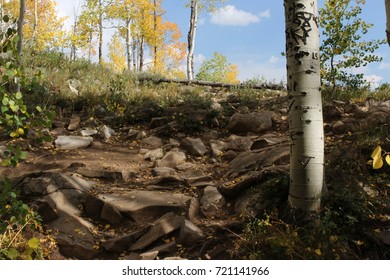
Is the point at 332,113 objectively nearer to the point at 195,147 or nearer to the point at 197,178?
the point at 195,147

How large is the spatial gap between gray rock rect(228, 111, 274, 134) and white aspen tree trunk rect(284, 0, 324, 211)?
4365 millimetres

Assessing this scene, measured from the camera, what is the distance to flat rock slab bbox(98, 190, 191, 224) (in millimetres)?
4496

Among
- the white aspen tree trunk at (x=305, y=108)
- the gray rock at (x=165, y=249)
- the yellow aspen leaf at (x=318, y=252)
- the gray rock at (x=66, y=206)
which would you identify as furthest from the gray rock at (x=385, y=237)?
the gray rock at (x=66, y=206)

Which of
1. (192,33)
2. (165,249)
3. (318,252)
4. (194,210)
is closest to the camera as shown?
(318,252)

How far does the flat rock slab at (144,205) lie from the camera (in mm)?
4496

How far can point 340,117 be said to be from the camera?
7.53 m

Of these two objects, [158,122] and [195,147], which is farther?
[158,122]

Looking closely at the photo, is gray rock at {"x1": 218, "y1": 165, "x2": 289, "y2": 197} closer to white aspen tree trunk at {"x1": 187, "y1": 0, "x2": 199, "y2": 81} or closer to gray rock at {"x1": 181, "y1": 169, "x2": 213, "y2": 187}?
gray rock at {"x1": 181, "y1": 169, "x2": 213, "y2": 187}

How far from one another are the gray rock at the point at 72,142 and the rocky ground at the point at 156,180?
0.07ft

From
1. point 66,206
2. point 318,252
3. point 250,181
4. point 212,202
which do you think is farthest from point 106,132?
point 318,252

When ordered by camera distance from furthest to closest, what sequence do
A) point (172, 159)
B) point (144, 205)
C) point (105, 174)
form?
1. point (172, 159)
2. point (105, 174)
3. point (144, 205)

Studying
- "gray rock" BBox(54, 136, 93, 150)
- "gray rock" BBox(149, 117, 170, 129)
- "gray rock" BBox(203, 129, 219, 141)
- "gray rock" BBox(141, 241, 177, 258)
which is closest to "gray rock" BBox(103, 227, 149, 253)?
"gray rock" BBox(141, 241, 177, 258)

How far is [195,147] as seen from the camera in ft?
23.5

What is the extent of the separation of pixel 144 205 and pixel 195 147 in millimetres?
2772
